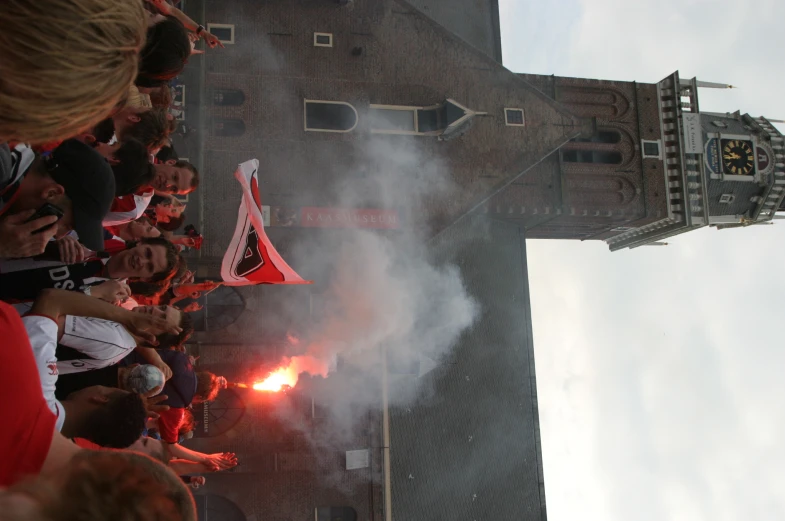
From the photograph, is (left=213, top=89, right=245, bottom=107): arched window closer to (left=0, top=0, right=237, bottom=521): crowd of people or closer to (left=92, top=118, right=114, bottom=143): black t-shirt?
→ (left=0, top=0, right=237, bottom=521): crowd of people

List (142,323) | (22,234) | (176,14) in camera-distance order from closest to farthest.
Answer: (22,234), (142,323), (176,14)

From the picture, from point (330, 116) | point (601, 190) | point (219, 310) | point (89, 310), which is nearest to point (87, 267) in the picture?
point (89, 310)

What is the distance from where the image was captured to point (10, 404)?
272 centimetres

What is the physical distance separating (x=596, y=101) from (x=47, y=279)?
52.3ft

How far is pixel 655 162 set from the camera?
17.8 metres

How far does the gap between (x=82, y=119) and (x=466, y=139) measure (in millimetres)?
14285

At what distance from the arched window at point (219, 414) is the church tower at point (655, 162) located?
31.1ft

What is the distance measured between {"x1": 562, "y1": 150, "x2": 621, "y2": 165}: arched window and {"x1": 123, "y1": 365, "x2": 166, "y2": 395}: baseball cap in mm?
13917

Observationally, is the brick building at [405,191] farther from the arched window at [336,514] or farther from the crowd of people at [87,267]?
the crowd of people at [87,267]

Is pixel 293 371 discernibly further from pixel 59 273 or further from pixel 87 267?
pixel 59 273

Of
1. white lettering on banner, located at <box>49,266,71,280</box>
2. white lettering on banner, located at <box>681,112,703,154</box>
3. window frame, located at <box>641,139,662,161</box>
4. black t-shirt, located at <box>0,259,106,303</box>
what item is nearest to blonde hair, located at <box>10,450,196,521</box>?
black t-shirt, located at <box>0,259,106,303</box>

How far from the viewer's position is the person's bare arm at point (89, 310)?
4.17m

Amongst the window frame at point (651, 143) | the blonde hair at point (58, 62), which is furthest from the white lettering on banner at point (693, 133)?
the blonde hair at point (58, 62)

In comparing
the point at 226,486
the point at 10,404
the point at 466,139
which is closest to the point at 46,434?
the point at 10,404
